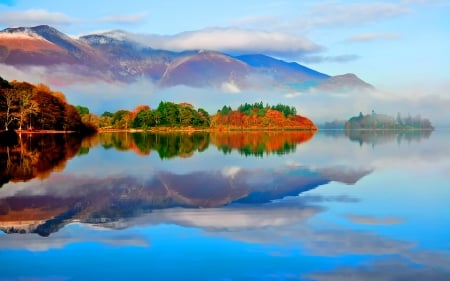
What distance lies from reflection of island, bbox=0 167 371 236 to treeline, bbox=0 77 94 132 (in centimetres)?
8039

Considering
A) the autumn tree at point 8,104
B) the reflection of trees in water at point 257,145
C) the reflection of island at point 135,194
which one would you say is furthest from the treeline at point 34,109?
the reflection of island at point 135,194

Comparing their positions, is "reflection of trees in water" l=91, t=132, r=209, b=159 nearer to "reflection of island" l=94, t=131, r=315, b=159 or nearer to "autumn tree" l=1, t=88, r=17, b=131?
"reflection of island" l=94, t=131, r=315, b=159

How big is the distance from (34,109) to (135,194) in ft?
303

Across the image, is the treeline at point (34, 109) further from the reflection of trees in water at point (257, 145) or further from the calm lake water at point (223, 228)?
the calm lake water at point (223, 228)

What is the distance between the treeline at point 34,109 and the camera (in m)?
97.4

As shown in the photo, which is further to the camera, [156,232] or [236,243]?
[156,232]

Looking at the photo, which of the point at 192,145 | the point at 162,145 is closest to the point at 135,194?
the point at 192,145

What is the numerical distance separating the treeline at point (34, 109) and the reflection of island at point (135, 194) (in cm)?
8039

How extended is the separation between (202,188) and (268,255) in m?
11.0

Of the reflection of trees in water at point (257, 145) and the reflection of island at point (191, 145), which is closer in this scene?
the reflection of island at point (191, 145)

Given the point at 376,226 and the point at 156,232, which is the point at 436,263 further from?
the point at 156,232

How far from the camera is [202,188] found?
70.2 feet

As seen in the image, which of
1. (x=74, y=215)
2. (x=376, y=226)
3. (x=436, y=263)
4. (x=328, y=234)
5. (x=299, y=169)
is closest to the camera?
(x=436, y=263)

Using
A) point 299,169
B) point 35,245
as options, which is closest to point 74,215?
point 35,245
